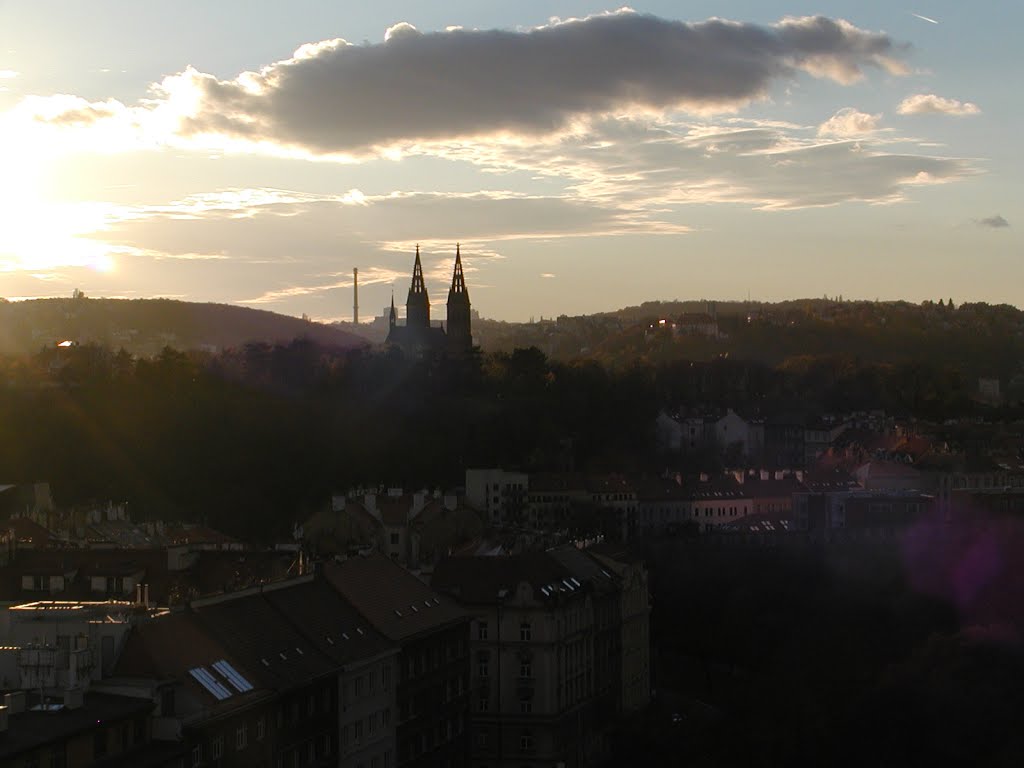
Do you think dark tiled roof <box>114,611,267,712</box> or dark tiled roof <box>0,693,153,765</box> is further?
dark tiled roof <box>114,611,267,712</box>

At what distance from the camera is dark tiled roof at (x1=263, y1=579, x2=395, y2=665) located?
31.8 metres

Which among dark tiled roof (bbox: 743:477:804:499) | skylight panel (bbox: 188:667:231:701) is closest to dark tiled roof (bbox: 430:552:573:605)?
skylight panel (bbox: 188:667:231:701)

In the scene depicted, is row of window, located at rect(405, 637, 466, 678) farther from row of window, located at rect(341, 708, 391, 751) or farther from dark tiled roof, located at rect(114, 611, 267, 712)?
dark tiled roof, located at rect(114, 611, 267, 712)

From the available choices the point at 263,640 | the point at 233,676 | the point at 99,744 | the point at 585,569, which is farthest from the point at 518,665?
the point at 99,744

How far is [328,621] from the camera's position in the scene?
3294 cm

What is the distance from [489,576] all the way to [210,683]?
18034mm

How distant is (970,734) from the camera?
4700 cm

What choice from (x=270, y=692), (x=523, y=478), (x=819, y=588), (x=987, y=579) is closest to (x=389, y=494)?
(x=523, y=478)

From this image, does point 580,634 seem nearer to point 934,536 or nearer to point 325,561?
point 325,561

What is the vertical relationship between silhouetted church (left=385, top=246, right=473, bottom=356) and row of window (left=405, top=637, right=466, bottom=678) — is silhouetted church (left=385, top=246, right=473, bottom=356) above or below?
above

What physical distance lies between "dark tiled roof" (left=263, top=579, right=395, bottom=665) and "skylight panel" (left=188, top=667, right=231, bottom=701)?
13.7 ft

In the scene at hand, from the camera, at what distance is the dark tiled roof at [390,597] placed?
34.9 meters

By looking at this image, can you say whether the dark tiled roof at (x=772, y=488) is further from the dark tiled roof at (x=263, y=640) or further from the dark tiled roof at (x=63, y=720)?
the dark tiled roof at (x=63, y=720)

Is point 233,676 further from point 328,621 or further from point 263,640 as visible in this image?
point 328,621
